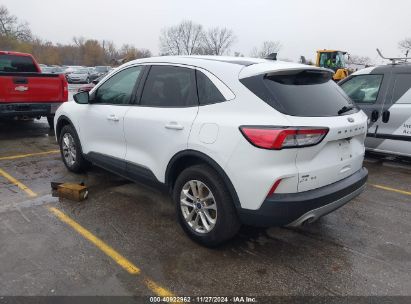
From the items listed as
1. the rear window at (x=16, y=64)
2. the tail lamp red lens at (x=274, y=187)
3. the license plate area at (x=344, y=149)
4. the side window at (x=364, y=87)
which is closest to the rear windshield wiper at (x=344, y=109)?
the license plate area at (x=344, y=149)

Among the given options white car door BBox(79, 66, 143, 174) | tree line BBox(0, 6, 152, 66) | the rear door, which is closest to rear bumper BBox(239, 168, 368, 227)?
white car door BBox(79, 66, 143, 174)

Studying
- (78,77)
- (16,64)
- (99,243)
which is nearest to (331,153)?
(99,243)

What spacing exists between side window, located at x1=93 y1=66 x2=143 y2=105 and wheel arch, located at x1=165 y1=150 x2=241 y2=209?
3.79 ft

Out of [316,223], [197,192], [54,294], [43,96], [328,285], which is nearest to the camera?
[54,294]

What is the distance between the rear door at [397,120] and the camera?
6.18 metres

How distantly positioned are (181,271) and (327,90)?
84.5 inches

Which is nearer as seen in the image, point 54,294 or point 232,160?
point 54,294

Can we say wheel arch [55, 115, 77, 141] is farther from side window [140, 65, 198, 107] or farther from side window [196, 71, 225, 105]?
side window [196, 71, 225, 105]

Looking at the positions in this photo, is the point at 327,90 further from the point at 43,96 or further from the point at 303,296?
the point at 43,96

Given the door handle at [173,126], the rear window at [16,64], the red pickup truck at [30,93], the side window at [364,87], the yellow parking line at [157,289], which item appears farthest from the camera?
the rear window at [16,64]

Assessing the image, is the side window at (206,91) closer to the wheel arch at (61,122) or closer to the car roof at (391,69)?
the wheel arch at (61,122)

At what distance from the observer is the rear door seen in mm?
6180

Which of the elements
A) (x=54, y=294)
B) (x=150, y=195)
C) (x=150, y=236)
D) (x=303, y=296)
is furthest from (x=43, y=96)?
(x=303, y=296)

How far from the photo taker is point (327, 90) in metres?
3.57
